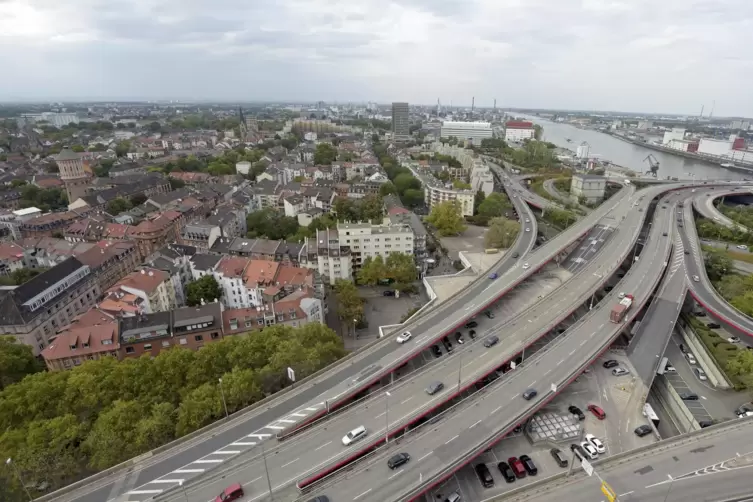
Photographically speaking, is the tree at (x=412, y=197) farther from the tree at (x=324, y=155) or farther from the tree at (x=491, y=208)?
the tree at (x=324, y=155)

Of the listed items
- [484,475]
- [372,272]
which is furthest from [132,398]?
[372,272]

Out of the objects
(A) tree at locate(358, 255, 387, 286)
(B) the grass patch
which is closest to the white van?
(A) tree at locate(358, 255, 387, 286)

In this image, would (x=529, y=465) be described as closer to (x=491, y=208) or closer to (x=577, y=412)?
(x=577, y=412)

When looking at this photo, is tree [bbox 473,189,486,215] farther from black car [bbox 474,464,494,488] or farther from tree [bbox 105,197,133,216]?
tree [bbox 105,197,133,216]

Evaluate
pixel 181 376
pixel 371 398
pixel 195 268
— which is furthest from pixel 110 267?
pixel 371 398

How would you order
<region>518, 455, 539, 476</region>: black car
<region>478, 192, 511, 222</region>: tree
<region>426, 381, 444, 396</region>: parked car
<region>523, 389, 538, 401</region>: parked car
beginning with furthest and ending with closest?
<region>478, 192, 511, 222</region>: tree, <region>426, 381, 444, 396</region>: parked car, <region>523, 389, 538, 401</region>: parked car, <region>518, 455, 539, 476</region>: black car
